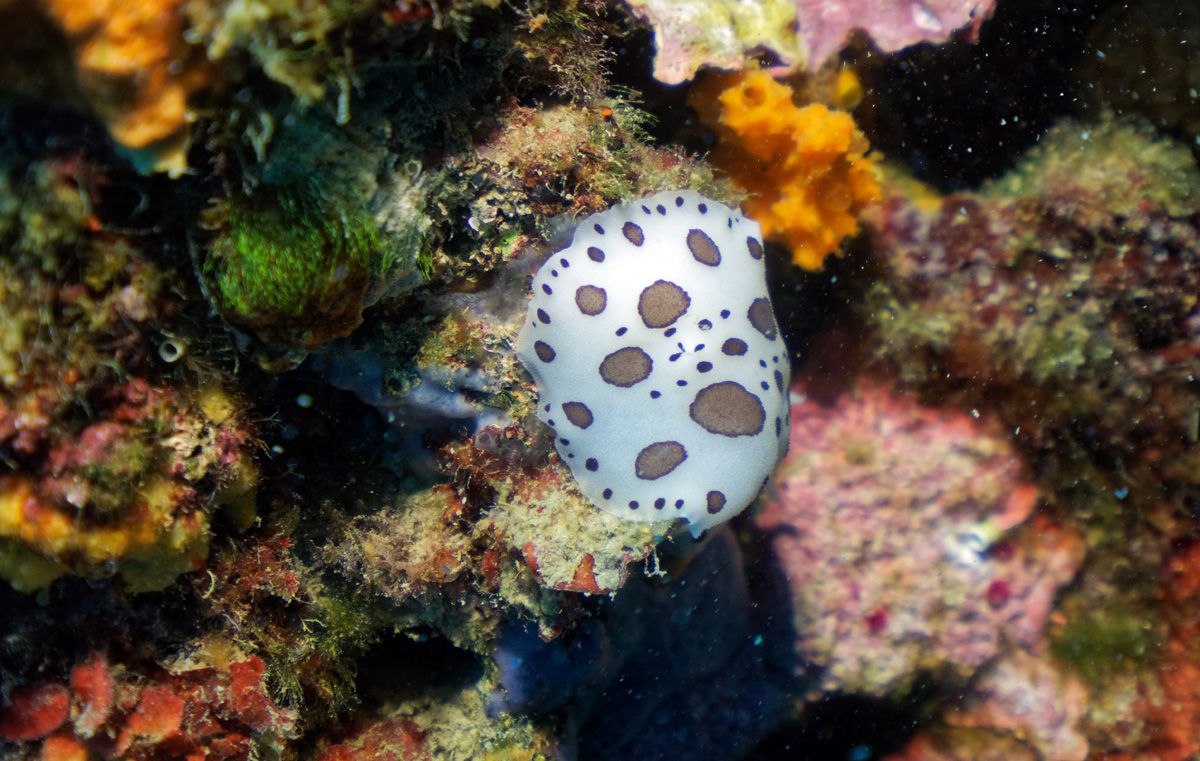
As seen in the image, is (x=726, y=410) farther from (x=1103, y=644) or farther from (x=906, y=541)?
(x=1103, y=644)

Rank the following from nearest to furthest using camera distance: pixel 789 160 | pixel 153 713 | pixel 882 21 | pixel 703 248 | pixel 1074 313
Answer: pixel 153 713 → pixel 703 248 → pixel 882 21 → pixel 789 160 → pixel 1074 313

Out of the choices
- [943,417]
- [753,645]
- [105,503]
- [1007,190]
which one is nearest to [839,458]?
[943,417]

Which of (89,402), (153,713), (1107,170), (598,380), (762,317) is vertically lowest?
(153,713)

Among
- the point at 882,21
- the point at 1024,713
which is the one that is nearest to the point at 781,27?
the point at 882,21

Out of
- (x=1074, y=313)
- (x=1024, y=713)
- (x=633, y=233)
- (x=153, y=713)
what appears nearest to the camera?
(x=153, y=713)

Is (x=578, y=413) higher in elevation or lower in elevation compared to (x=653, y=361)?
lower

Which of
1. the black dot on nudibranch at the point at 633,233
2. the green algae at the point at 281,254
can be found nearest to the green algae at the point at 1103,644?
the black dot on nudibranch at the point at 633,233
